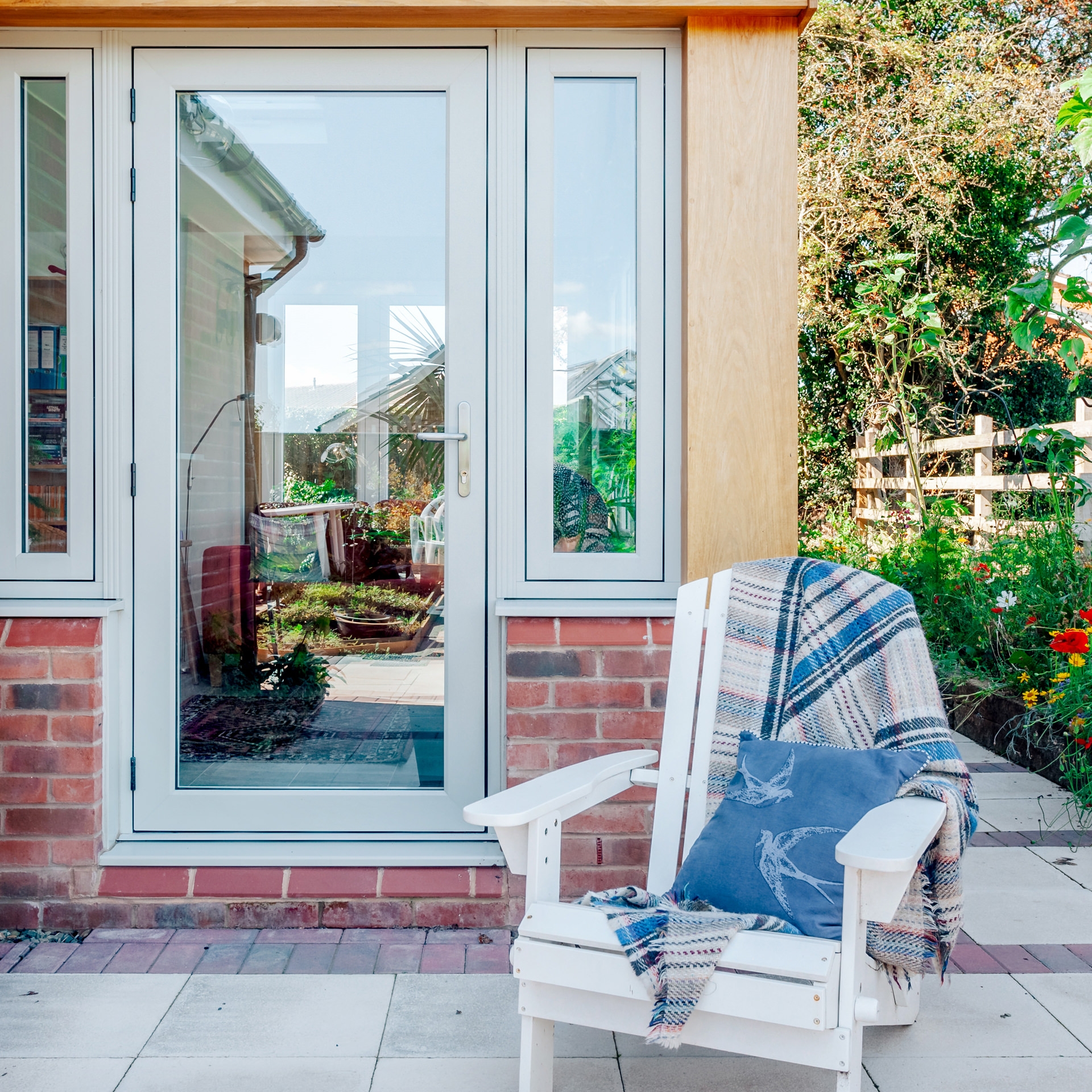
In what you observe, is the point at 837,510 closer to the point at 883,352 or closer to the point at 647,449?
the point at 883,352

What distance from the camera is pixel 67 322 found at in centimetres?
251

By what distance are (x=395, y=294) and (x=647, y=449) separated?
2.53 ft

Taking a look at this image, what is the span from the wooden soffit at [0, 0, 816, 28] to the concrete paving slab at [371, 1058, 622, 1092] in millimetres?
2336

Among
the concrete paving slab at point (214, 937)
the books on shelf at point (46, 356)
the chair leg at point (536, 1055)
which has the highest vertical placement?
the books on shelf at point (46, 356)

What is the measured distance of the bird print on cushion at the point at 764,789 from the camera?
189 cm

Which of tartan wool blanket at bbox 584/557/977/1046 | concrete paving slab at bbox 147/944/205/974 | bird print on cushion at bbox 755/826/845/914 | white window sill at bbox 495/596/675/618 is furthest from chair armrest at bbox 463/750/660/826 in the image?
concrete paving slab at bbox 147/944/205/974

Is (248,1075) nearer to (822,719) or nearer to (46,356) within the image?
(822,719)

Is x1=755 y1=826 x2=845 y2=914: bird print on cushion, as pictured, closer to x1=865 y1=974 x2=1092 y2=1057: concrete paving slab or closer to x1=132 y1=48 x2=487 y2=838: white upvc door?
x1=865 y1=974 x2=1092 y2=1057: concrete paving slab

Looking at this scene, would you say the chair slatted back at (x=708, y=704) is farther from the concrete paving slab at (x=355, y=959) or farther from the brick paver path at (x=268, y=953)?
the concrete paving slab at (x=355, y=959)

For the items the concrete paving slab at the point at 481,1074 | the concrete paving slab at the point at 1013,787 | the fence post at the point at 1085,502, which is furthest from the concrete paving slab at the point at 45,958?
the fence post at the point at 1085,502

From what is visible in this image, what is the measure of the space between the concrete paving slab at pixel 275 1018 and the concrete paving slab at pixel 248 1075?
20mm

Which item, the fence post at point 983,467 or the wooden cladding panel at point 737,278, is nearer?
the wooden cladding panel at point 737,278

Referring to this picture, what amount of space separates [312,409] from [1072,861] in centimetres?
261

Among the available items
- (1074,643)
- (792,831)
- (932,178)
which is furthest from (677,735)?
(932,178)
